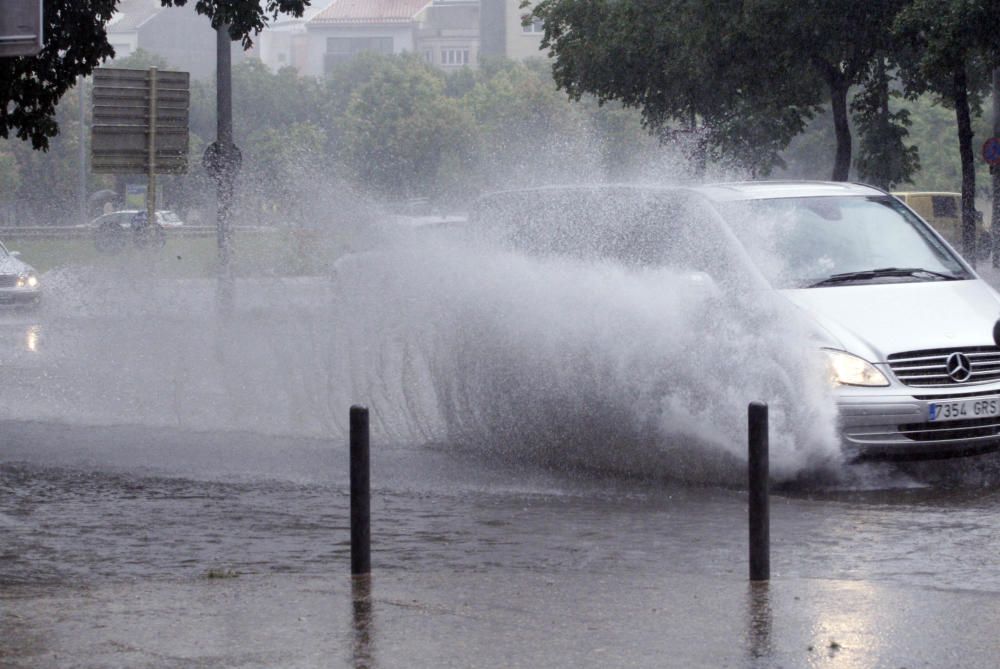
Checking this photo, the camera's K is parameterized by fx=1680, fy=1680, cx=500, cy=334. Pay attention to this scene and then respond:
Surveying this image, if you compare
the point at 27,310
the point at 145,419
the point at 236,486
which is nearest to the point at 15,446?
the point at 145,419

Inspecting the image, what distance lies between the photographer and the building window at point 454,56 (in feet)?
528

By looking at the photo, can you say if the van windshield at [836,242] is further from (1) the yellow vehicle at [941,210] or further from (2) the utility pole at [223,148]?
(1) the yellow vehicle at [941,210]

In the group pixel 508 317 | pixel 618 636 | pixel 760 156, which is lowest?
pixel 618 636

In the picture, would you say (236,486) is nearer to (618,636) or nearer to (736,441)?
(736,441)

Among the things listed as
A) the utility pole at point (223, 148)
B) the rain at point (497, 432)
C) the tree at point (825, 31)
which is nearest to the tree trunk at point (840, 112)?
the tree at point (825, 31)

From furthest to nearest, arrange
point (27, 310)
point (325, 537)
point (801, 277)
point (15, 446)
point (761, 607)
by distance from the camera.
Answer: point (27, 310)
point (15, 446)
point (801, 277)
point (325, 537)
point (761, 607)

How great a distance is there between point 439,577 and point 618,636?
1377 mm

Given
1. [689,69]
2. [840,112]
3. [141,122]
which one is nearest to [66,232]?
[689,69]

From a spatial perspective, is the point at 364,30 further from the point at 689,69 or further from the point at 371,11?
the point at 689,69

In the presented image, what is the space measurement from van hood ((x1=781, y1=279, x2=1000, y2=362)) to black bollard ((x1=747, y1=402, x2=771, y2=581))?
2.82m

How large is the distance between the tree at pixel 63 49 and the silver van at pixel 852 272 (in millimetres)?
2498

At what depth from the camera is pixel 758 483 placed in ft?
22.4

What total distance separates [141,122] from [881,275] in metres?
13.2

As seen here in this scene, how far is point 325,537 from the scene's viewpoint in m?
8.44
